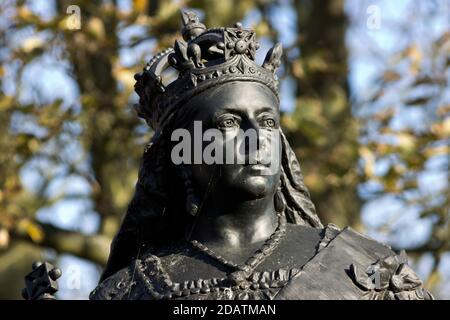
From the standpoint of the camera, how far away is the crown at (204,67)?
7023 millimetres

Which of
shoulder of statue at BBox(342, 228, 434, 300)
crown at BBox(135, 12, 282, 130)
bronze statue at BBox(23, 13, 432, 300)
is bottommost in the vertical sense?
shoulder of statue at BBox(342, 228, 434, 300)

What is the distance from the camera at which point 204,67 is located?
23.1ft

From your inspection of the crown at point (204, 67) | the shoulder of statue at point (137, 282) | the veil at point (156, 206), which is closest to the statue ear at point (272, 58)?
the crown at point (204, 67)

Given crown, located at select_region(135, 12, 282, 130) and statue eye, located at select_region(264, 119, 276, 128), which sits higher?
crown, located at select_region(135, 12, 282, 130)

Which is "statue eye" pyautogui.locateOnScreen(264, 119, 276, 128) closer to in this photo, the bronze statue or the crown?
the bronze statue

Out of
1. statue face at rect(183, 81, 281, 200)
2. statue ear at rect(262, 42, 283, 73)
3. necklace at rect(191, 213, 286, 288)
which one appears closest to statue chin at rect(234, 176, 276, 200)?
statue face at rect(183, 81, 281, 200)

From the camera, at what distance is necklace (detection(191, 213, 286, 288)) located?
260 inches

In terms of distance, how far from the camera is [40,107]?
14.5m

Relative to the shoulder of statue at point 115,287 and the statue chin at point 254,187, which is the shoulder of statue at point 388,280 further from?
the shoulder of statue at point 115,287

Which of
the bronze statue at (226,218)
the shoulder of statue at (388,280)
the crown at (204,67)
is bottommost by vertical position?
the shoulder of statue at (388,280)

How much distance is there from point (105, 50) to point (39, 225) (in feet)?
5.45

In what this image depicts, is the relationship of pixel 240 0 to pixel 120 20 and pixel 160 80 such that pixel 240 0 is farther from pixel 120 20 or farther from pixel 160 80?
pixel 160 80
